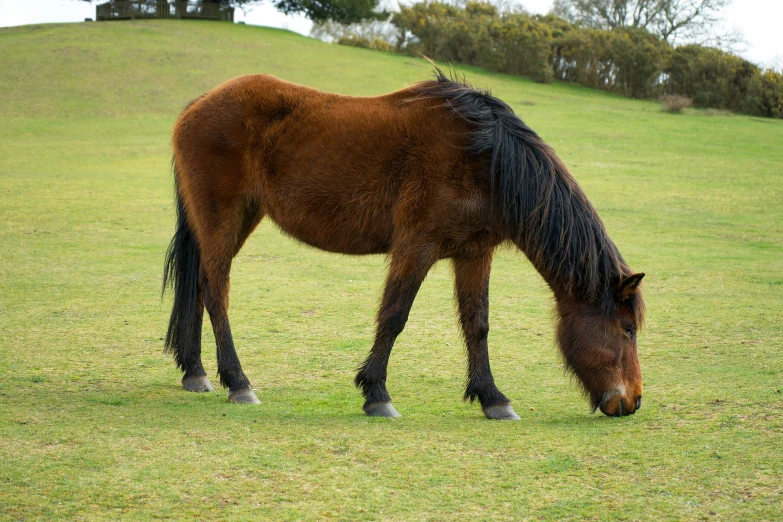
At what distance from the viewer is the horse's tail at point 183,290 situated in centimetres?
591

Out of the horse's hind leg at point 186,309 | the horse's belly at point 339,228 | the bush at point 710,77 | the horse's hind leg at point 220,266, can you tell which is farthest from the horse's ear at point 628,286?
the bush at point 710,77

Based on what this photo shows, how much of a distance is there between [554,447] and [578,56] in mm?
32912

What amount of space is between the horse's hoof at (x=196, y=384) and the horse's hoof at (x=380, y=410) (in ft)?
4.53

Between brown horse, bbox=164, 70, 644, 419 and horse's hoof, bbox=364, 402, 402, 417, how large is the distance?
0.01 meters

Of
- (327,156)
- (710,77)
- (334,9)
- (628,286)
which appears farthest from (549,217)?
→ (334,9)

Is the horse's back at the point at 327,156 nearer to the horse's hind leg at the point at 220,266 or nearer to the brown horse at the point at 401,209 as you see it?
the brown horse at the point at 401,209

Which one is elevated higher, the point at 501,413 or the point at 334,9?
the point at 334,9

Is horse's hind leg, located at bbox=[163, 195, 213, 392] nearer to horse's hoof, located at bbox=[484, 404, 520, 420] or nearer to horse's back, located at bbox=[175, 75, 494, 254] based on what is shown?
horse's back, located at bbox=[175, 75, 494, 254]

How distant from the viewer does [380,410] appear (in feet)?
16.6

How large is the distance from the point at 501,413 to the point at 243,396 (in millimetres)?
1727

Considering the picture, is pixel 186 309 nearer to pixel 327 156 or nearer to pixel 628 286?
pixel 327 156

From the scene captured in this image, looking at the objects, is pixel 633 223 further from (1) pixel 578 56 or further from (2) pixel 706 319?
(1) pixel 578 56

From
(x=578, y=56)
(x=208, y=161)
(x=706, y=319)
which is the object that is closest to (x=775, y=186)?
(x=706, y=319)

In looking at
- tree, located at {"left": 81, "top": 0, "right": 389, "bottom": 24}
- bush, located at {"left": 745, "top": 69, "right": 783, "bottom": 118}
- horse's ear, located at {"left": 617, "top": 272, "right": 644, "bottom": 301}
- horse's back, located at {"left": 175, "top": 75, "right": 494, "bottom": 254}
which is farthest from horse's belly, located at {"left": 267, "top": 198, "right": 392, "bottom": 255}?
tree, located at {"left": 81, "top": 0, "right": 389, "bottom": 24}
